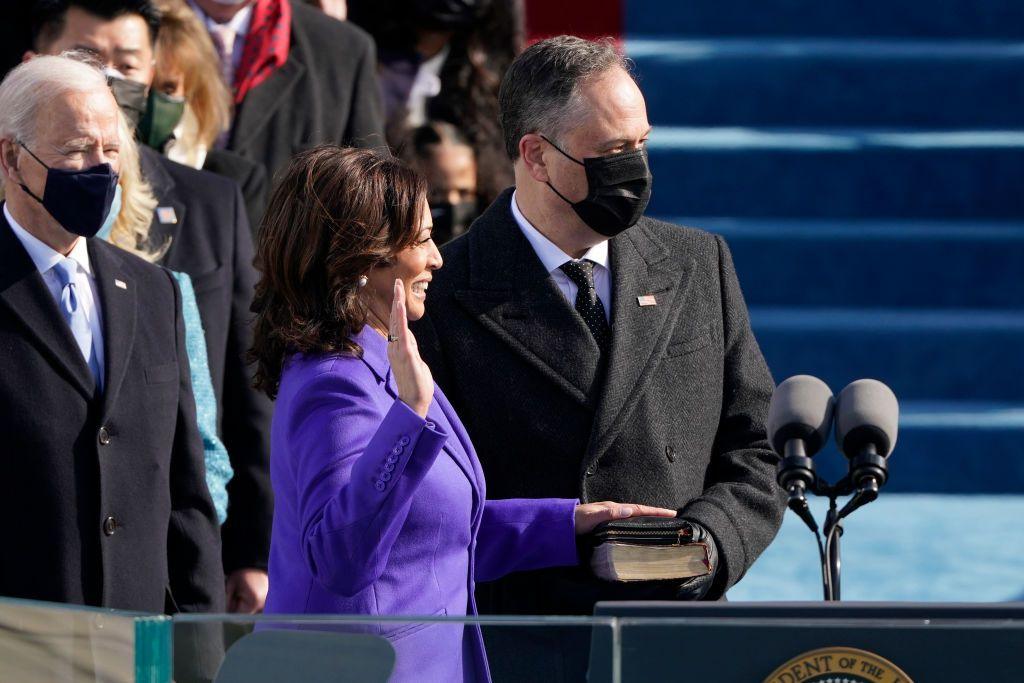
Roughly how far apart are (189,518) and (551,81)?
0.97m

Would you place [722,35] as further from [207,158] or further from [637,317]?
[637,317]

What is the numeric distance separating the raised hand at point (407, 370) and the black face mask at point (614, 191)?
620 mm

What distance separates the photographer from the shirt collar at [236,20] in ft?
13.9

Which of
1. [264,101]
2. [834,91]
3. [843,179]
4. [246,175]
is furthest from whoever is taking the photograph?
[834,91]

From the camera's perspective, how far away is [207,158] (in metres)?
3.96

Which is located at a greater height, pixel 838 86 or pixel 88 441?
pixel 838 86

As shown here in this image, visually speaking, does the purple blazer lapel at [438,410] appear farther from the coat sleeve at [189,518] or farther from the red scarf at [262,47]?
the red scarf at [262,47]

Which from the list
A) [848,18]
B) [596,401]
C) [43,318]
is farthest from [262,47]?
[848,18]

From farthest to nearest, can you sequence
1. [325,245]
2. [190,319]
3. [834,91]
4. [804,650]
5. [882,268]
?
1. [834,91]
2. [882,268]
3. [190,319]
4. [325,245]
5. [804,650]

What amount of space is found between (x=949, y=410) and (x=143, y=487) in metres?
3.37

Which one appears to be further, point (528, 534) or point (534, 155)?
point (534, 155)

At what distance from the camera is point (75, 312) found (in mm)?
2801

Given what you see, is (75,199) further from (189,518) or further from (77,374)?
(189,518)

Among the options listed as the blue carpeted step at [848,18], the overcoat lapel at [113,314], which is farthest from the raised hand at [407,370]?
the blue carpeted step at [848,18]
